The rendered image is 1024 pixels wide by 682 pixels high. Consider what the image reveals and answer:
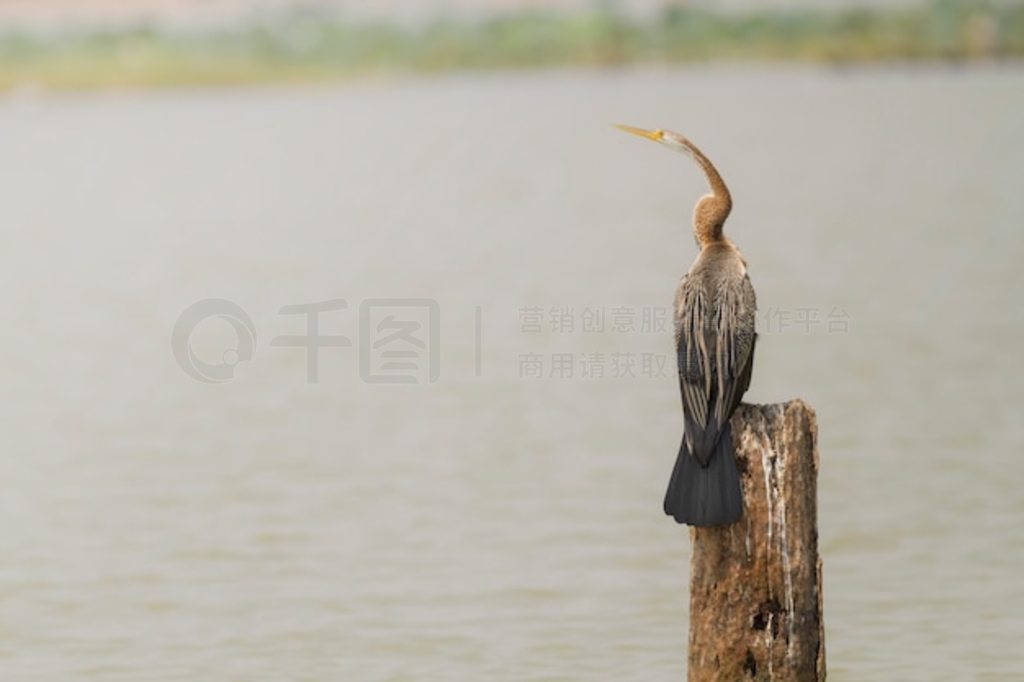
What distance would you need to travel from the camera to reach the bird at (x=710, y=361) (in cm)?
536

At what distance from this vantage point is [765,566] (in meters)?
5.45

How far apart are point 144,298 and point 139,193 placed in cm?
1027

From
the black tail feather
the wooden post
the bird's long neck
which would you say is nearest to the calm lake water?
the wooden post

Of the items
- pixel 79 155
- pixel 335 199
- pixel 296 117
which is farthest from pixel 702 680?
pixel 296 117

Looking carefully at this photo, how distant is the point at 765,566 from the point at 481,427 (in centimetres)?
519

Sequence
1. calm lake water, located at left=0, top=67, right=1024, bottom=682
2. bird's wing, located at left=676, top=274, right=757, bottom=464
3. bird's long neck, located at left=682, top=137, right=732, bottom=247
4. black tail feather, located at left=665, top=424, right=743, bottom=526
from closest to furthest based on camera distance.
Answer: black tail feather, located at left=665, top=424, right=743, bottom=526 → bird's wing, located at left=676, top=274, right=757, bottom=464 → bird's long neck, located at left=682, top=137, right=732, bottom=247 → calm lake water, located at left=0, top=67, right=1024, bottom=682

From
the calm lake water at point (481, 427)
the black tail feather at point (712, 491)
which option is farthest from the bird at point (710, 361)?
the calm lake water at point (481, 427)

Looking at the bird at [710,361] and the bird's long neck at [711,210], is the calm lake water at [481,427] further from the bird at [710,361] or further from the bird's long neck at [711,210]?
the bird's long neck at [711,210]

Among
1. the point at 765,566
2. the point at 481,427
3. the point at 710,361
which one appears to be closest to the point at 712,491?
the point at 765,566

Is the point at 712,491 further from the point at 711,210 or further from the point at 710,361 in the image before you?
the point at 711,210

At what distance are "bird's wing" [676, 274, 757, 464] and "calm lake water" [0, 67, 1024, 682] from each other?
1.31 m

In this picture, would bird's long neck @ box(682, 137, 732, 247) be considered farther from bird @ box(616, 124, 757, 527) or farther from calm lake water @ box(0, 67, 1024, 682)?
calm lake water @ box(0, 67, 1024, 682)

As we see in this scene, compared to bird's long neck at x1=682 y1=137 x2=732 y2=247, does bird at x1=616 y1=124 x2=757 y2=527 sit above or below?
below

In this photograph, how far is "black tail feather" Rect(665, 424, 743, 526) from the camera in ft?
17.5
